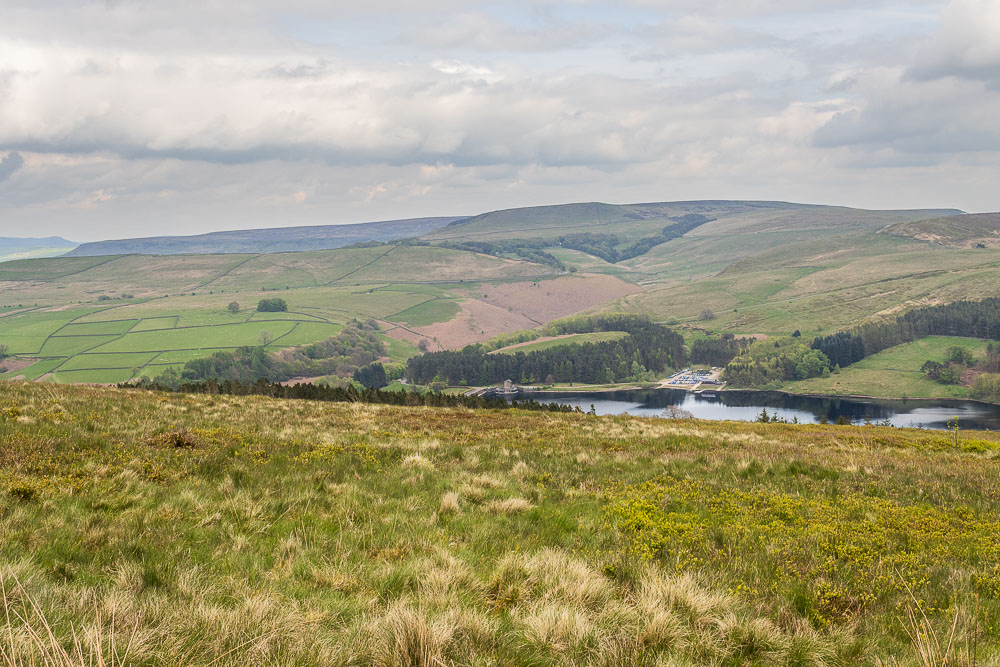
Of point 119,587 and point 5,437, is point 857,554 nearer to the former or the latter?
point 119,587

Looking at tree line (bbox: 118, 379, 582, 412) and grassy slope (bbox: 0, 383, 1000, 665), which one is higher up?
grassy slope (bbox: 0, 383, 1000, 665)

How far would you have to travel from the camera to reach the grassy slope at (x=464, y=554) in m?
5.11

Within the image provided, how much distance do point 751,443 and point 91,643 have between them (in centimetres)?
2474

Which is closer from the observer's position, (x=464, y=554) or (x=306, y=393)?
(x=464, y=554)

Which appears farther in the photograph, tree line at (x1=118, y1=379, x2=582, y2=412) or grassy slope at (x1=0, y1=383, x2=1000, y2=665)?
tree line at (x1=118, y1=379, x2=582, y2=412)

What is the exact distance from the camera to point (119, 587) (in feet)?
19.3

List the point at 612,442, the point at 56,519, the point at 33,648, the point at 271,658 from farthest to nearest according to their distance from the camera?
the point at 612,442 → the point at 56,519 → the point at 271,658 → the point at 33,648

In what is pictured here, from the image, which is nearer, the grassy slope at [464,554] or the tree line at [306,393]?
the grassy slope at [464,554]

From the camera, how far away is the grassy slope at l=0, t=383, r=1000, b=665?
5109 millimetres

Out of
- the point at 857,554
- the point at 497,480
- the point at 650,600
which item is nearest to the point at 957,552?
the point at 857,554

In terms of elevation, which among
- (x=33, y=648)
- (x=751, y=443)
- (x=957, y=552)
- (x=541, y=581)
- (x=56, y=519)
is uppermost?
(x=33, y=648)

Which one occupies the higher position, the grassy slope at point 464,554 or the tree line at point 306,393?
the grassy slope at point 464,554

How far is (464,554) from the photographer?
7805 mm

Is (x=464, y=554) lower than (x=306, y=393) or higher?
higher
